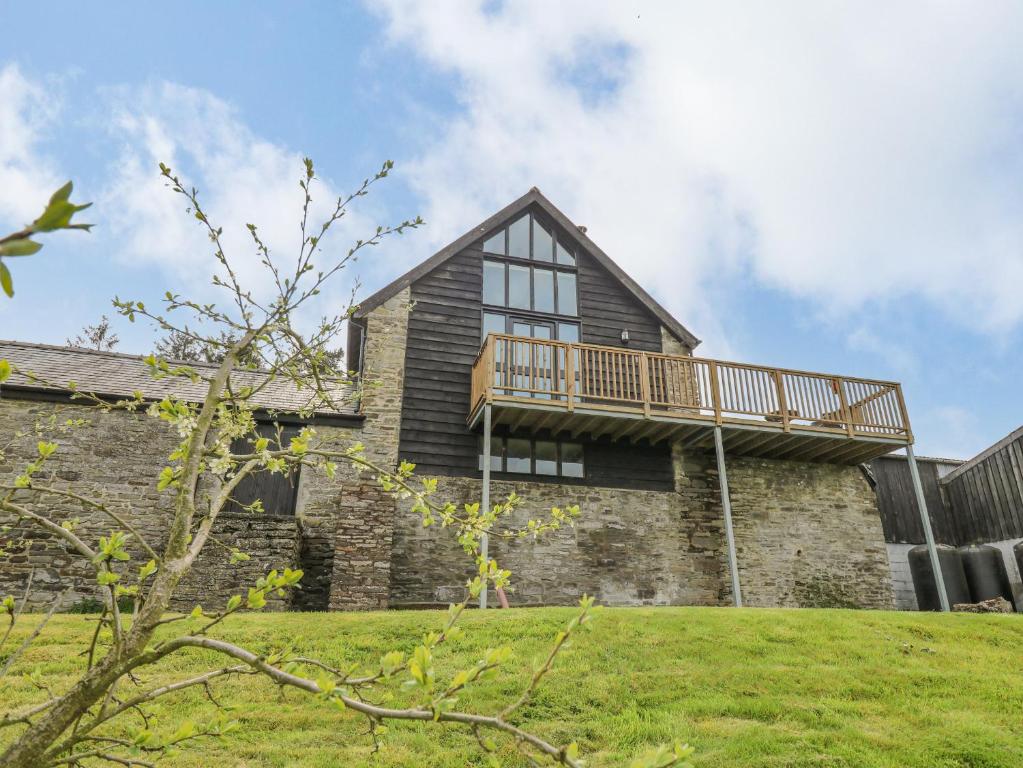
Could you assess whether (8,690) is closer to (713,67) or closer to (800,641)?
(800,641)

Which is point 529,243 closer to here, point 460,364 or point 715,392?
point 460,364

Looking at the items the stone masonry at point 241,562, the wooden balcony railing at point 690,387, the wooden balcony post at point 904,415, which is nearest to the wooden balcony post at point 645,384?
the wooden balcony railing at point 690,387

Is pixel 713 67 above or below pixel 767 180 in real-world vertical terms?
below

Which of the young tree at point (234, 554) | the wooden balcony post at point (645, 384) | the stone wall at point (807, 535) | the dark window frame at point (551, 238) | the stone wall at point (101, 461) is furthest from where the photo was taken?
the dark window frame at point (551, 238)

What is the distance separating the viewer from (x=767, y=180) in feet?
101

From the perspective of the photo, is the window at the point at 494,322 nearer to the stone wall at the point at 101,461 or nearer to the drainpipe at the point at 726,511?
the drainpipe at the point at 726,511

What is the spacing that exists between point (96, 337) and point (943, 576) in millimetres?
28588

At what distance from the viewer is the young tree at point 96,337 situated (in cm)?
2466

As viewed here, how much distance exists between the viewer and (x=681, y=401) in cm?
1309

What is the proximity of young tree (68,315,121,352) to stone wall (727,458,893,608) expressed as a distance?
23873 mm

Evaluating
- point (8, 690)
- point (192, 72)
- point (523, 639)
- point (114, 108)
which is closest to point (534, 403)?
point (523, 639)

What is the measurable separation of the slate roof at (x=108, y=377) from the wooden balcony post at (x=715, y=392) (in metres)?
7.12

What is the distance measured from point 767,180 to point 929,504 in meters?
19.8

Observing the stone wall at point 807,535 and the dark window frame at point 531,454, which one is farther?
the stone wall at point 807,535
